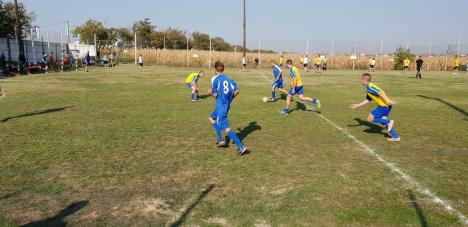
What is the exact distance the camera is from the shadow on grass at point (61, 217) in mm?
4625

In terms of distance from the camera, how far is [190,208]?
5105mm

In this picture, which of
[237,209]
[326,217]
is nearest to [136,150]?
[237,209]

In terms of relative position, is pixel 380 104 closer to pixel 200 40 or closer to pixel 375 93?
pixel 375 93

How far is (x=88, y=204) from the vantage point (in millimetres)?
5227

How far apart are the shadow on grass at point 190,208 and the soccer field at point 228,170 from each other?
0.08 feet

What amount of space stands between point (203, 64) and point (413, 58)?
2733 cm

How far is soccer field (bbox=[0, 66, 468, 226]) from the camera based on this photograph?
16.3 ft

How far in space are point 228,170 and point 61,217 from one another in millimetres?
2800

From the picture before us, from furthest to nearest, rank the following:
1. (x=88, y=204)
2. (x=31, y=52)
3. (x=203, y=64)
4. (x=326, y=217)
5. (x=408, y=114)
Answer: (x=203, y=64)
(x=31, y=52)
(x=408, y=114)
(x=88, y=204)
(x=326, y=217)

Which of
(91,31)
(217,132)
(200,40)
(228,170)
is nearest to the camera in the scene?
(228,170)

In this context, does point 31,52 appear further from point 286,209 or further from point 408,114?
point 286,209

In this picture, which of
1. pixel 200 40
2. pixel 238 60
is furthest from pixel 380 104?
pixel 200 40

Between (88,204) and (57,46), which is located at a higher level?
(57,46)

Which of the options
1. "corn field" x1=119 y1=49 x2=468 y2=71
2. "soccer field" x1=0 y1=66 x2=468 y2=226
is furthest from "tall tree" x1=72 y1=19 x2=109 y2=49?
"soccer field" x1=0 y1=66 x2=468 y2=226
